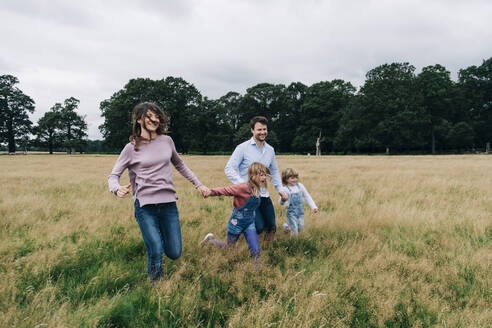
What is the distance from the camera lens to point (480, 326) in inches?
97.5

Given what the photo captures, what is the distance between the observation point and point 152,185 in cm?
316

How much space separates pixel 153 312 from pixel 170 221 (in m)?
1.02

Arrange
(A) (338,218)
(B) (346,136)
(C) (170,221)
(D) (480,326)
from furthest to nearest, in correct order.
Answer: (B) (346,136) < (A) (338,218) < (C) (170,221) < (D) (480,326)

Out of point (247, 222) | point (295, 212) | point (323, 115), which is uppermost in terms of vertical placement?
point (323, 115)

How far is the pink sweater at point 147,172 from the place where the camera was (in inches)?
124

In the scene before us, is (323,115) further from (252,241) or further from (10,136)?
(10,136)

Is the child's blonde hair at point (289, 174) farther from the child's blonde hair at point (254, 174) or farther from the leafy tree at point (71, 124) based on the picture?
the leafy tree at point (71, 124)

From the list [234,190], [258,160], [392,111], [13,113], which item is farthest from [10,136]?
[392,111]

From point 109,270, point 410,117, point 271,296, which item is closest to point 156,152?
point 109,270

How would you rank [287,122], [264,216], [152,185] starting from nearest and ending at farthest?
[152,185] < [264,216] < [287,122]

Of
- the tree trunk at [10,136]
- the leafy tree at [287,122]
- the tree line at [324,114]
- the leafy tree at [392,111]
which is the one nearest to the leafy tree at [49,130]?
the tree line at [324,114]

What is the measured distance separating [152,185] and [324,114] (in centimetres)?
6827

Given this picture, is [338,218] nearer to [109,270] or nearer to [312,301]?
[312,301]

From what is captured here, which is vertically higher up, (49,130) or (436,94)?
(436,94)
